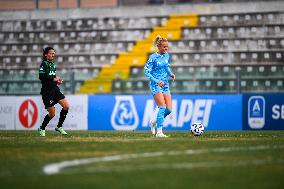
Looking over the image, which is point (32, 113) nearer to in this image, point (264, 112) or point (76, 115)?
point (76, 115)

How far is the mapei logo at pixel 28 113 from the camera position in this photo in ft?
81.2

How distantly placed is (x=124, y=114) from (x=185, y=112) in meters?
2.07

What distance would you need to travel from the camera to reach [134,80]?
25.1m

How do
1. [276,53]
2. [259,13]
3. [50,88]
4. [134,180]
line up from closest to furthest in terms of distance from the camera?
[134,180] → [50,88] → [276,53] → [259,13]

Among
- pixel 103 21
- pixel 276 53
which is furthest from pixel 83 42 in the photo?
pixel 276 53

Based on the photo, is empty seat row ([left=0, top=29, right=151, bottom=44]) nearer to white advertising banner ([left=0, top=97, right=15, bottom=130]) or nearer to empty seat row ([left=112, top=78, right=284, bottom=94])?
empty seat row ([left=112, top=78, right=284, bottom=94])

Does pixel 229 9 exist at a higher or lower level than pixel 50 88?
higher

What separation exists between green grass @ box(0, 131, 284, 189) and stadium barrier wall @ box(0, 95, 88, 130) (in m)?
11.8

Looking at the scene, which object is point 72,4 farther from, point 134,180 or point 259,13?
point 134,180

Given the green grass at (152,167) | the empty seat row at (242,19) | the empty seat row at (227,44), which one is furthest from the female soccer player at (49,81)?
the empty seat row at (242,19)

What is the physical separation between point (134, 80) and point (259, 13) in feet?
28.1

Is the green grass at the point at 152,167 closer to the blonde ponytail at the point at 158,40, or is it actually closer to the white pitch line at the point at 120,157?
the white pitch line at the point at 120,157

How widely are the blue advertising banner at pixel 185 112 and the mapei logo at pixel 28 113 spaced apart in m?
2.56

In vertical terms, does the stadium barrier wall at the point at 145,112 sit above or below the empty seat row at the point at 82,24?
below
